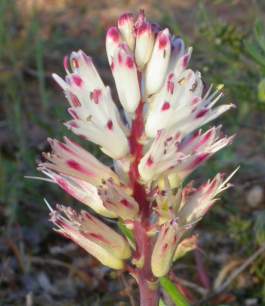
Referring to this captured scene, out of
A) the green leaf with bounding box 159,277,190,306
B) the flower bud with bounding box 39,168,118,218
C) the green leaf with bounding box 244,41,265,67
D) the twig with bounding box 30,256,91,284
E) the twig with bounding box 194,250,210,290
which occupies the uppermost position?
the flower bud with bounding box 39,168,118,218

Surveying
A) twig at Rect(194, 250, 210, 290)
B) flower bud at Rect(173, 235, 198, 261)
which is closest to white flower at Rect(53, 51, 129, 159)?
flower bud at Rect(173, 235, 198, 261)

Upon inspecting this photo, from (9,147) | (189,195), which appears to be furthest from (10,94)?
(189,195)

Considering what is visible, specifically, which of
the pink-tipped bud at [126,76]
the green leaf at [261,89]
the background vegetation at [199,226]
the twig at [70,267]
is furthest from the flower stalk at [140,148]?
the twig at [70,267]

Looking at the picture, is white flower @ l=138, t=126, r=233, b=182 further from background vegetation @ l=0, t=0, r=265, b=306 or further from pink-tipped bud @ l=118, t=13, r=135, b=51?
background vegetation @ l=0, t=0, r=265, b=306

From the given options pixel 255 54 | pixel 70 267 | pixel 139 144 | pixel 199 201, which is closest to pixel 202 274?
pixel 70 267

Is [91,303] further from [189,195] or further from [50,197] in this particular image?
[189,195]

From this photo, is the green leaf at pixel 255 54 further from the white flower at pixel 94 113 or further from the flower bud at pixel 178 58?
the white flower at pixel 94 113
